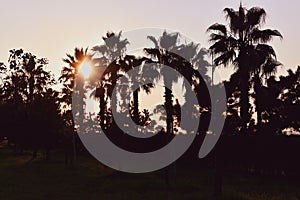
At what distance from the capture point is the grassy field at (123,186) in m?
26.3

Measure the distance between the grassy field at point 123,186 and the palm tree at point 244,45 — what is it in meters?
5.25

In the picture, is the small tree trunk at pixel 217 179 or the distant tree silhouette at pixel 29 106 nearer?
the small tree trunk at pixel 217 179

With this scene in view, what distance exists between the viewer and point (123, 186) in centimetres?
2994

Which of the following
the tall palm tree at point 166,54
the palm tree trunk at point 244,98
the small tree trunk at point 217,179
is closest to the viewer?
the small tree trunk at point 217,179

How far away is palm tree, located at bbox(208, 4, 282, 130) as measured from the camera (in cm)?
3050

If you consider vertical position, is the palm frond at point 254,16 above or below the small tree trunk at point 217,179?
above

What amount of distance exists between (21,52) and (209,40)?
4827cm

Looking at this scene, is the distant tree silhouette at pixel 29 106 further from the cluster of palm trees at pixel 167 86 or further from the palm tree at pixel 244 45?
the palm tree at pixel 244 45

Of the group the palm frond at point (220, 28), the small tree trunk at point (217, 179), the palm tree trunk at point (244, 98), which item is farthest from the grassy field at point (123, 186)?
the palm frond at point (220, 28)

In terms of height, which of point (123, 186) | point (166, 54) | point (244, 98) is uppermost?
point (166, 54)

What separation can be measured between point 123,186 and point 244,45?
11.7 meters

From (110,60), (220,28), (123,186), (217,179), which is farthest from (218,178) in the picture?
(110,60)

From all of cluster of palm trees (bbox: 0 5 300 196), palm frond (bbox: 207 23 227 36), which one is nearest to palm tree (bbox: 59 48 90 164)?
cluster of palm trees (bbox: 0 5 300 196)

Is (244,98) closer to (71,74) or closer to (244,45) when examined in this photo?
(244,45)
